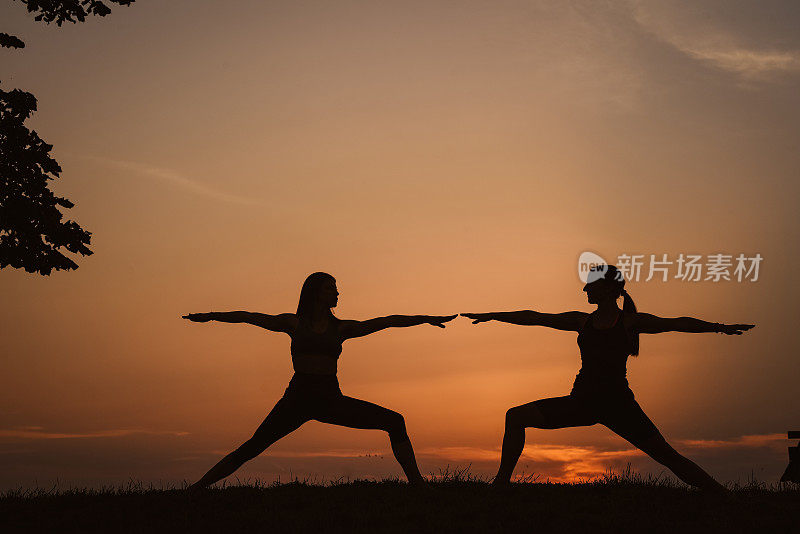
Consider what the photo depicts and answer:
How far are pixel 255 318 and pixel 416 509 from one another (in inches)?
142

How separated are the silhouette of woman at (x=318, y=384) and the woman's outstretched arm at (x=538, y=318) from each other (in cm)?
53

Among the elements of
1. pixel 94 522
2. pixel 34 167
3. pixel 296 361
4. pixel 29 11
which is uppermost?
pixel 29 11

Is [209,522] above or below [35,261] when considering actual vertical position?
below

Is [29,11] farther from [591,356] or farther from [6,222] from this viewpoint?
[591,356]

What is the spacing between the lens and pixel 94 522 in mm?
11406

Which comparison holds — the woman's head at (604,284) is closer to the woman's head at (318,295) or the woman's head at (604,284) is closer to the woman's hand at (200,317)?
the woman's head at (318,295)

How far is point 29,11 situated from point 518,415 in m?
12.8

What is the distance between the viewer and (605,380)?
39.2ft

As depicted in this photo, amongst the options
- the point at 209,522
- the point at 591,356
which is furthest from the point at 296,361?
the point at 591,356

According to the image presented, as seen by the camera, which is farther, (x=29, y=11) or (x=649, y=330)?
(x=29, y=11)

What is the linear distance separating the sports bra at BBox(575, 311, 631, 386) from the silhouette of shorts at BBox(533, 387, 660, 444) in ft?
0.53

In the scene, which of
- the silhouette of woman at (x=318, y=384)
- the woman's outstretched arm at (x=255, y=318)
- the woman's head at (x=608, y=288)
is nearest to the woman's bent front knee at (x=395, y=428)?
the silhouette of woman at (x=318, y=384)

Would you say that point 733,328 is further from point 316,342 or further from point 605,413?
point 316,342

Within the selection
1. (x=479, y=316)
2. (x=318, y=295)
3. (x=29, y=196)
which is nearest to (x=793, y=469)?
(x=479, y=316)
